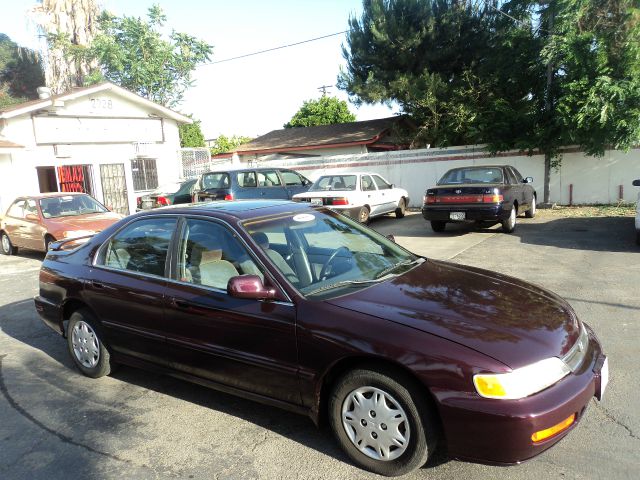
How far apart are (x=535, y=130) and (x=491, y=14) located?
5.83 metres

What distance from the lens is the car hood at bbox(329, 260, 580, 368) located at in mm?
2695

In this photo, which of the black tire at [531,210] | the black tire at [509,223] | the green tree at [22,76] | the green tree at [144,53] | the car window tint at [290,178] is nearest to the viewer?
the black tire at [509,223]


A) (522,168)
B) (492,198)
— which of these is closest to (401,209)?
(522,168)

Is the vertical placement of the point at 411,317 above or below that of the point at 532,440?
above

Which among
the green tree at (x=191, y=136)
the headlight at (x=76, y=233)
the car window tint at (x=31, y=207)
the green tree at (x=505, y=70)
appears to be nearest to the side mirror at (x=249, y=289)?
the headlight at (x=76, y=233)

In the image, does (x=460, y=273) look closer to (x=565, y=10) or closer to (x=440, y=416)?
(x=440, y=416)

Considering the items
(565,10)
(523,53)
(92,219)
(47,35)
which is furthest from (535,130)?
(47,35)

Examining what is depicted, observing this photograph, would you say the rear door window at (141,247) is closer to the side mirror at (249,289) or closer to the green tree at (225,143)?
the side mirror at (249,289)

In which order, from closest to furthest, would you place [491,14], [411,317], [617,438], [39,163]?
[411,317] → [617,438] → [39,163] → [491,14]

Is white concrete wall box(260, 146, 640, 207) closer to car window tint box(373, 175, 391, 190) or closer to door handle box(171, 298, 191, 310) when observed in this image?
car window tint box(373, 175, 391, 190)

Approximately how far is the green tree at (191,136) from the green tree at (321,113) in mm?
6742

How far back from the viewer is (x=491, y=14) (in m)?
18.6

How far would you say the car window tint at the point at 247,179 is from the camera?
44.4 feet

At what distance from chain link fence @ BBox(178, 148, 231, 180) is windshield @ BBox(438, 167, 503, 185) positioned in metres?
12.3
